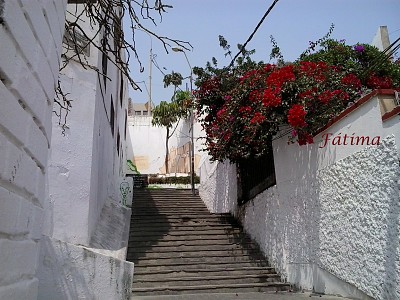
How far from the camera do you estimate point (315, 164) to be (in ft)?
21.0

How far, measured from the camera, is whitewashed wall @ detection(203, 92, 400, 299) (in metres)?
4.52

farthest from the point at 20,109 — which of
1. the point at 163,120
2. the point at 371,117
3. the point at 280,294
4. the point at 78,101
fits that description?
the point at 163,120

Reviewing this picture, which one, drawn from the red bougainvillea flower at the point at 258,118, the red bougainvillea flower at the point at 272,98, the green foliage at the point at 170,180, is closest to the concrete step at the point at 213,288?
the red bougainvillea flower at the point at 258,118

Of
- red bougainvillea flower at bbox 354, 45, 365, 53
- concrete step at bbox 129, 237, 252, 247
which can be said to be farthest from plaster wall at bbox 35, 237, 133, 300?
red bougainvillea flower at bbox 354, 45, 365, 53

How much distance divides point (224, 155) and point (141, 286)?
122 inches

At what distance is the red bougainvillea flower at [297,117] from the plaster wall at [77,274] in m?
3.45

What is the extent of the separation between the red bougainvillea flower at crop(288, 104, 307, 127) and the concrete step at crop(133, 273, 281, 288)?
3.17m

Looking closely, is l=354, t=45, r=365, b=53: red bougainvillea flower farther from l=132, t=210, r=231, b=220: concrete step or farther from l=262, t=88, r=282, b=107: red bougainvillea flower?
l=132, t=210, r=231, b=220: concrete step

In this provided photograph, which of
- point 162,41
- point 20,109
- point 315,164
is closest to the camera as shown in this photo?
point 20,109

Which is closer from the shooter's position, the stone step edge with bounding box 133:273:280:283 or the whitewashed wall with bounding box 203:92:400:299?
the whitewashed wall with bounding box 203:92:400:299

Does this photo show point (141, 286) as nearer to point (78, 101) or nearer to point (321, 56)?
point (78, 101)

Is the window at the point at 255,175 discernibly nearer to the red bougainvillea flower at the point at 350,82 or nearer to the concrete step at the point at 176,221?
the concrete step at the point at 176,221

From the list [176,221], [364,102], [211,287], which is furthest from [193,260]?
[364,102]

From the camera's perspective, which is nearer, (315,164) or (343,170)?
(343,170)
